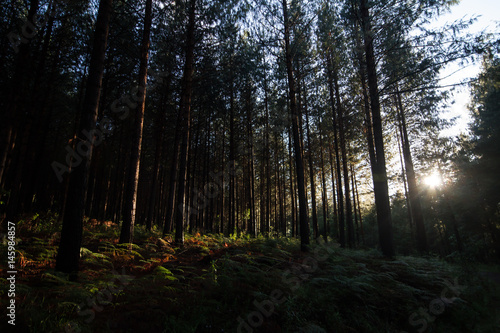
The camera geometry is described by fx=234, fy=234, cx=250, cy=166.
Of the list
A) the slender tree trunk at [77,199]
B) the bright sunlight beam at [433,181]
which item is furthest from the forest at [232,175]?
the bright sunlight beam at [433,181]

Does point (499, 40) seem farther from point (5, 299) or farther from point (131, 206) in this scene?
point (5, 299)

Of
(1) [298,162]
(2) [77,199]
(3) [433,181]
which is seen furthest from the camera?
(3) [433,181]

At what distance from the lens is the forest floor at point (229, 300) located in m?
3.09

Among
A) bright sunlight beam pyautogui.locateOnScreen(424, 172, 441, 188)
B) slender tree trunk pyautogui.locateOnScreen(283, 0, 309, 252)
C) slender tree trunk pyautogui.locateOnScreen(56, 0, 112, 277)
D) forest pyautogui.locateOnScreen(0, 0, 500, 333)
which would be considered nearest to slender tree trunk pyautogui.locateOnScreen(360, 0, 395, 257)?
forest pyautogui.locateOnScreen(0, 0, 500, 333)

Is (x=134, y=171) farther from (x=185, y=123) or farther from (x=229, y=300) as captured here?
(x=229, y=300)

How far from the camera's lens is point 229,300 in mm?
4078

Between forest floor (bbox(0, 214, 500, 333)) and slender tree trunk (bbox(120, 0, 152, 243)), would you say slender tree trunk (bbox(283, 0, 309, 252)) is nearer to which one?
forest floor (bbox(0, 214, 500, 333))

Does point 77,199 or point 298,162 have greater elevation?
point 298,162

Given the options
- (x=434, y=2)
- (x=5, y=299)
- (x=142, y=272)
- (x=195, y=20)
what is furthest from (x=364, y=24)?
(x=5, y=299)

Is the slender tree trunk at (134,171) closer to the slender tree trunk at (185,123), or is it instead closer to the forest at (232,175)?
the forest at (232,175)

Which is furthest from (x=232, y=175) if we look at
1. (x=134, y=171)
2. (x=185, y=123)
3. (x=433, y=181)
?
(x=433, y=181)

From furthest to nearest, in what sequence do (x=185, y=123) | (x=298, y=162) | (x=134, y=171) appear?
1. (x=298, y=162)
2. (x=185, y=123)
3. (x=134, y=171)

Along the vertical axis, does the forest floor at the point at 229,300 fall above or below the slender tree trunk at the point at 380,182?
below

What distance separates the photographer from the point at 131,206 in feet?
23.7
